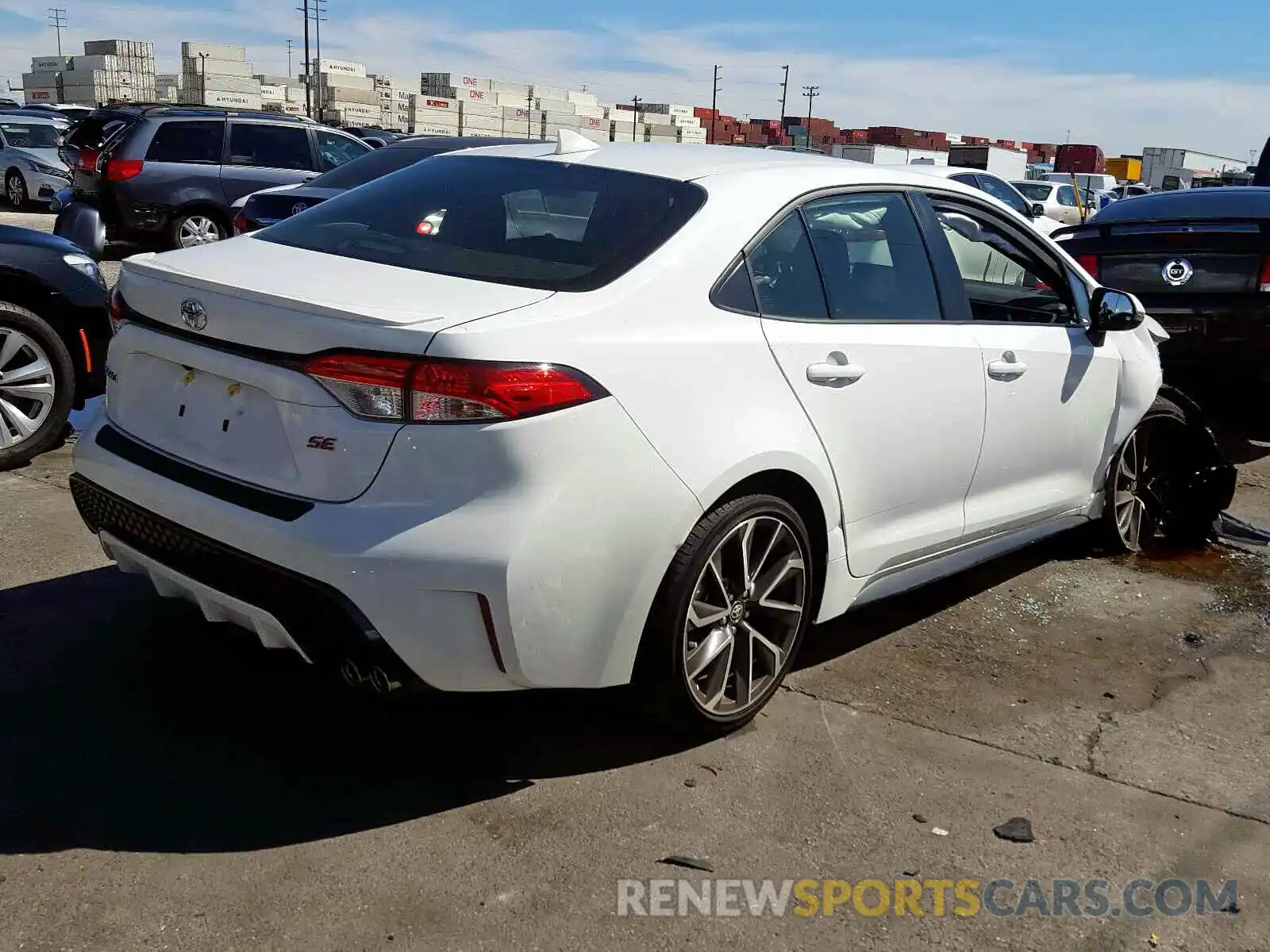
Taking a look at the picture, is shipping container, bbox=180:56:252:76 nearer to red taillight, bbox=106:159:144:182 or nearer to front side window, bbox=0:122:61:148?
front side window, bbox=0:122:61:148

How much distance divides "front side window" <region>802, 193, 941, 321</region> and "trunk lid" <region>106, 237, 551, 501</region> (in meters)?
1.07

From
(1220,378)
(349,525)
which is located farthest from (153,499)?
(1220,378)

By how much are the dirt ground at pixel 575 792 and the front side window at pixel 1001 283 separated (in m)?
1.16

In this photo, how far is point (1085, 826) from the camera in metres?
3.06

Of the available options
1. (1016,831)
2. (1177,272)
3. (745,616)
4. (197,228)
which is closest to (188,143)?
(197,228)

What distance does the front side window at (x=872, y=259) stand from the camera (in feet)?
11.7

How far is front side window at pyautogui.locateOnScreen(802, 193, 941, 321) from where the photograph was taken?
3.57 meters

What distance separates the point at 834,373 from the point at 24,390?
3980 mm

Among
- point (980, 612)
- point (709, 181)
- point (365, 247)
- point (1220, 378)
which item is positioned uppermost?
point (709, 181)

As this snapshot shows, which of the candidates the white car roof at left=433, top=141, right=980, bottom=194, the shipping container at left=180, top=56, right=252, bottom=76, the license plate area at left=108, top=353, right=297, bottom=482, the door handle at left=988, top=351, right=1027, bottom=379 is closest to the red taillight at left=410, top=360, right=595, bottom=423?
the license plate area at left=108, top=353, right=297, bottom=482

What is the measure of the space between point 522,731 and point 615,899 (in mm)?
804

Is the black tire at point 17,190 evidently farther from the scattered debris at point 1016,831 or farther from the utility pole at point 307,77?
the utility pole at point 307,77

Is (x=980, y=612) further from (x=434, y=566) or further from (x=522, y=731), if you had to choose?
(x=434, y=566)

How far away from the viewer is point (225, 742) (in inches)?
126
